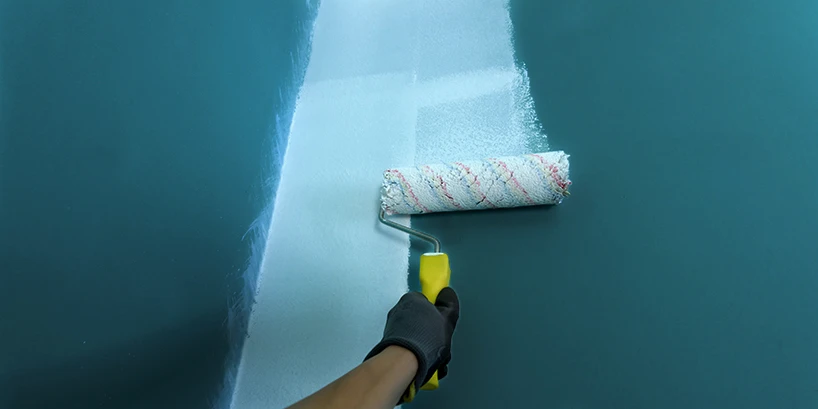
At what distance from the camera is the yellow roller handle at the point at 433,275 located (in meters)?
1.06

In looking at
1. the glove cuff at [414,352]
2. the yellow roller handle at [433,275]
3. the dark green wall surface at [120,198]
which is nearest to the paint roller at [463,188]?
the yellow roller handle at [433,275]

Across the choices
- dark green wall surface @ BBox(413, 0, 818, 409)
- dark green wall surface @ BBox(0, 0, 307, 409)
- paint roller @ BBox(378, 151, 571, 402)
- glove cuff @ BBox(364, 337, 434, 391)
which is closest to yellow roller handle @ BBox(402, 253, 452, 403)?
paint roller @ BBox(378, 151, 571, 402)

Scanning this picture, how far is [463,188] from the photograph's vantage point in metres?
1.16

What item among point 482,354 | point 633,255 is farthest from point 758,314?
point 482,354

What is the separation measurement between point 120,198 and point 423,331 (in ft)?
2.07

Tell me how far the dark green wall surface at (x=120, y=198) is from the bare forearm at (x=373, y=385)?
0.41 m

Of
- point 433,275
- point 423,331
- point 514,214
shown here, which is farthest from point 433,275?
point 514,214

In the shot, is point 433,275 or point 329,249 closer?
point 433,275

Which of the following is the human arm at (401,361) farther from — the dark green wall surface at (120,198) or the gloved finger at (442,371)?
the dark green wall surface at (120,198)

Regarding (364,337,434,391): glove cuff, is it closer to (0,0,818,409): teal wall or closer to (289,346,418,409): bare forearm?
(289,346,418,409): bare forearm

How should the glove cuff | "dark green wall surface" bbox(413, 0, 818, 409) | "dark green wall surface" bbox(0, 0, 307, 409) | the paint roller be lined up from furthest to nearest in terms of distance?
the paint roller
"dark green wall surface" bbox(413, 0, 818, 409)
the glove cuff
"dark green wall surface" bbox(0, 0, 307, 409)

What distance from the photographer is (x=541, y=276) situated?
3.71ft

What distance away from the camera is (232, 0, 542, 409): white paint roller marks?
1.17 metres

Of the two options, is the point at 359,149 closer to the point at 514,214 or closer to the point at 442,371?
the point at 514,214
